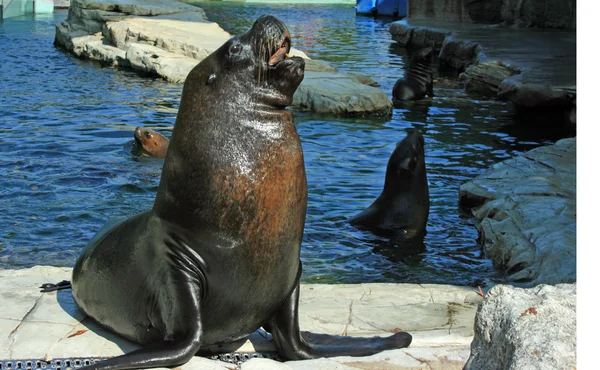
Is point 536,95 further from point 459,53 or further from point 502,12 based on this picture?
point 502,12

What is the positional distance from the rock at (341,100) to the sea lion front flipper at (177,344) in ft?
31.4

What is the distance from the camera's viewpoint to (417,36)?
2228 cm

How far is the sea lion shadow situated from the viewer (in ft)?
12.0

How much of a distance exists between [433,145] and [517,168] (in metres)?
2.63

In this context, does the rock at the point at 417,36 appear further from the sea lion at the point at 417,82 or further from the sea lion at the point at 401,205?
the sea lion at the point at 401,205

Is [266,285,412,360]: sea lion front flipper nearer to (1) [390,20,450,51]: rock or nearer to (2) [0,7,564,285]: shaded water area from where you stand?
(2) [0,7,564,285]: shaded water area

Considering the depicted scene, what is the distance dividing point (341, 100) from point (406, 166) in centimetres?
544

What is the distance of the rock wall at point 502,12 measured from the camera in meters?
21.0

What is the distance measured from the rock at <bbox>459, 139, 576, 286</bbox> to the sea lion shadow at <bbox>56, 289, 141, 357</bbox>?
2.91m

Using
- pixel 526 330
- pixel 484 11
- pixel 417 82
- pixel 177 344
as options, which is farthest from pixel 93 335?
pixel 484 11

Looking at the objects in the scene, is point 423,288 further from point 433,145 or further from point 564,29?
point 564,29

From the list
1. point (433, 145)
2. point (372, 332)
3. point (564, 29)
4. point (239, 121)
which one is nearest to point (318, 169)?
point (433, 145)

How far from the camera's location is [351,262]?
258 inches

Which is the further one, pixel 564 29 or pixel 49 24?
pixel 49 24
